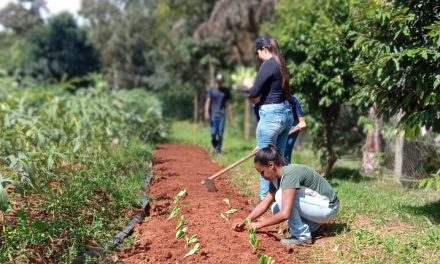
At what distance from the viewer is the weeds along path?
4.01 m

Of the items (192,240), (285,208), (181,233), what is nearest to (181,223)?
(181,233)

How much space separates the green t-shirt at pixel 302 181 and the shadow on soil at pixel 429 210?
1371 mm

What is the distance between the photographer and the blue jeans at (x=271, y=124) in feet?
17.1

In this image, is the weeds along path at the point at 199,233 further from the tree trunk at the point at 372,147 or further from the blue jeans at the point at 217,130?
the blue jeans at the point at 217,130

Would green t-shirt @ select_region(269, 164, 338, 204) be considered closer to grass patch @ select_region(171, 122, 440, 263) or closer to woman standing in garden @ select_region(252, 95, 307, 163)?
grass patch @ select_region(171, 122, 440, 263)

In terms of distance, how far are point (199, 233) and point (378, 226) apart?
5.44ft

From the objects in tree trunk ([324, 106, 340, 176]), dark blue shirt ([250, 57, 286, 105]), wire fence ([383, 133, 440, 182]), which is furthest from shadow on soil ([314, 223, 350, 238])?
tree trunk ([324, 106, 340, 176])

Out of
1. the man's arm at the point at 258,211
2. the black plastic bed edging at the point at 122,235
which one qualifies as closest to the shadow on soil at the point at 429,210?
the man's arm at the point at 258,211

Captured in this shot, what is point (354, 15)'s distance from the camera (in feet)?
21.5

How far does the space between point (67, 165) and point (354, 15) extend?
13.1 feet

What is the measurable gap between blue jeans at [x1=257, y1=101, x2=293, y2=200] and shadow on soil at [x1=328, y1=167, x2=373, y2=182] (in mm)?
3109

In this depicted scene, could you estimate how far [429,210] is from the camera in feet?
18.2

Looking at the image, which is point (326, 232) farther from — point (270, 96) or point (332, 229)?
point (270, 96)

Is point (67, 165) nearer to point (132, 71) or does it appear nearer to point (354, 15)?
point (354, 15)
